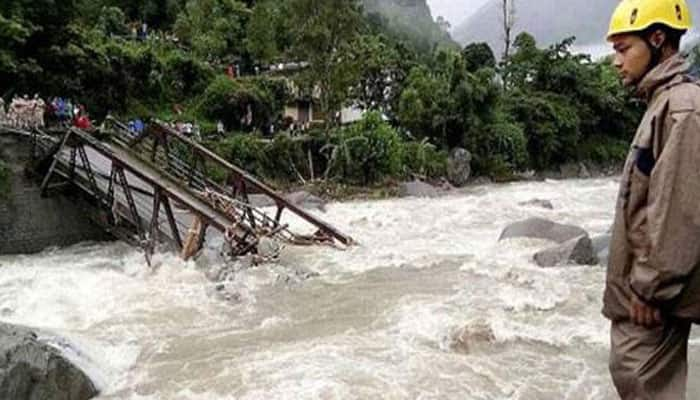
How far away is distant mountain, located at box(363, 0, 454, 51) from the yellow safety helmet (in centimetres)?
4476

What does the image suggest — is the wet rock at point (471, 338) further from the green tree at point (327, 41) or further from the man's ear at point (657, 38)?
the green tree at point (327, 41)

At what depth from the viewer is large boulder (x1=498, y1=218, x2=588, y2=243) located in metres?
13.8

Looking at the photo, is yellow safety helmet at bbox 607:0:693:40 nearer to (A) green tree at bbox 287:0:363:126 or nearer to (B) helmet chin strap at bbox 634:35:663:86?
(B) helmet chin strap at bbox 634:35:663:86

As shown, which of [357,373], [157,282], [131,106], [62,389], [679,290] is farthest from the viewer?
[131,106]

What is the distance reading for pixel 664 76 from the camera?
8.76ft

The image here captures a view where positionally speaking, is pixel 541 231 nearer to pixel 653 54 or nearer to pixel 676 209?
pixel 653 54

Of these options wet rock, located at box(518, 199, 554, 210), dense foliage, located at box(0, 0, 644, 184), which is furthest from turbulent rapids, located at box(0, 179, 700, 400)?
dense foliage, located at box(0, 0, 644, 184)

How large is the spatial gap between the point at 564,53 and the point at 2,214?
1123 inches

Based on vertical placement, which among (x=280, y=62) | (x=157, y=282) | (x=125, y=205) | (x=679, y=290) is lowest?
(x=157, y=282)

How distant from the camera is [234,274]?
11227 mm

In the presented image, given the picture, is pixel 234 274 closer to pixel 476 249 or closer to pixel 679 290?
pixel 476 249

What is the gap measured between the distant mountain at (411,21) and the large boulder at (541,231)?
112 ft

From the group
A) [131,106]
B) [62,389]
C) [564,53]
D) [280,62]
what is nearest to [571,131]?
[564,53]

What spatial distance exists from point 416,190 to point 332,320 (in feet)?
49.6
